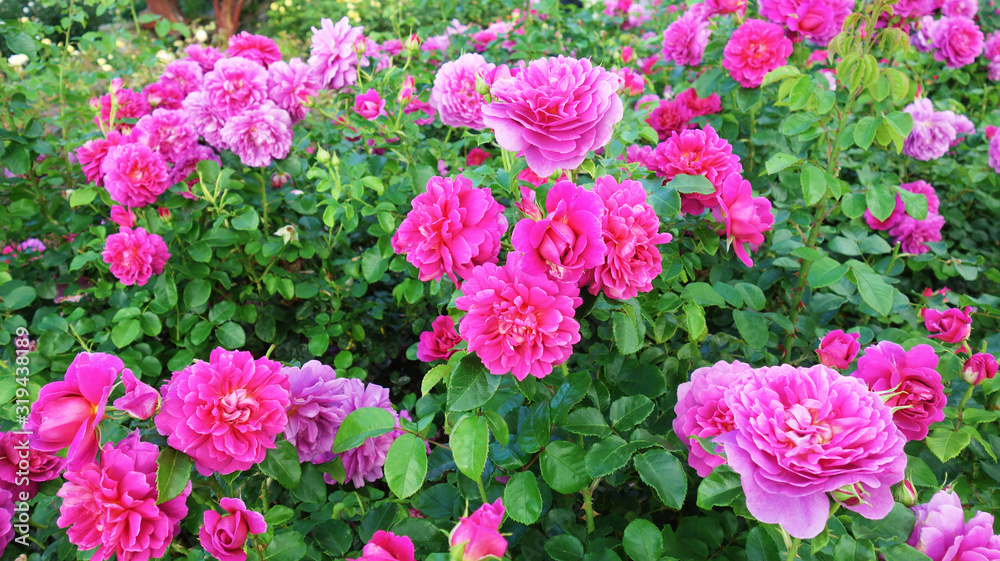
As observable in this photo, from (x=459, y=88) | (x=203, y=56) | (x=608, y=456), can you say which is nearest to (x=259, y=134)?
(x=459, y=88)

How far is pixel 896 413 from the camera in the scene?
83 cm

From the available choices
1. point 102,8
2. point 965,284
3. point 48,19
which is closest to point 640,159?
point 965,284

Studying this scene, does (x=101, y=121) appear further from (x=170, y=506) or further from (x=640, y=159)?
(x=640, y=159)

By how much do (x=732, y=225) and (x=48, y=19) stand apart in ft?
41.6

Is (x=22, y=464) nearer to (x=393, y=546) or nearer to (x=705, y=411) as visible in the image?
(x=393, y=546)

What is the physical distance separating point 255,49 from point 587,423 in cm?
163

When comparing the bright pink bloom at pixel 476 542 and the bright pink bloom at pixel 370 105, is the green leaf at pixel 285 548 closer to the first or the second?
the bright pink bloom at pixel 476 542

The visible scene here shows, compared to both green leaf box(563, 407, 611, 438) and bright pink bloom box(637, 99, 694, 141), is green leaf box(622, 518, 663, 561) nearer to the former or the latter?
green leaf box(563, 407, 611, 438)

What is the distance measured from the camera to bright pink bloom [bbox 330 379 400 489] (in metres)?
0.94

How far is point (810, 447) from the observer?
1.76 feet

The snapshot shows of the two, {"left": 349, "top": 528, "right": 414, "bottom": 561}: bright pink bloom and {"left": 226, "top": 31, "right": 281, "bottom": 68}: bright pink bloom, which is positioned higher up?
{"left": 226, "top": 31, "right": 281, "bottom": 68}: bright pink bloom

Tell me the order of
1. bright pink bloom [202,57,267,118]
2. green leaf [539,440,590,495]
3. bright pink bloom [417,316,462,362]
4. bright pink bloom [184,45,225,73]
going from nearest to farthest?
green leaf [539,440,590,495]
bright pink bloom [417,316,462,362]
bright pink bloom [202,57,267,118]
bright pink bloom [184,45,225,73]

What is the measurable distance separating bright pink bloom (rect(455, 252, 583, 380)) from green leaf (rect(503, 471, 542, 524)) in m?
0.17

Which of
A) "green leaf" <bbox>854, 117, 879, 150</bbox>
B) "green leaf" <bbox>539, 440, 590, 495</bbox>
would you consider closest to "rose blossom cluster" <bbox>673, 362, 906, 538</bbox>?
"green leaf" <bbox>539, 440, 590, 495</bbox>
